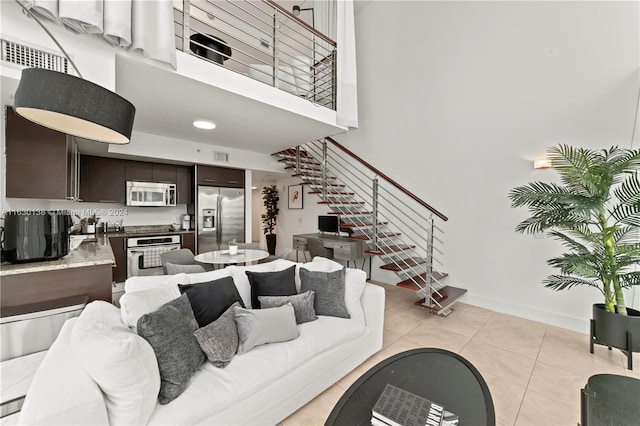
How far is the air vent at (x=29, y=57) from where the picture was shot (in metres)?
1.70

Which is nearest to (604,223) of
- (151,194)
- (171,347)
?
(171,347)

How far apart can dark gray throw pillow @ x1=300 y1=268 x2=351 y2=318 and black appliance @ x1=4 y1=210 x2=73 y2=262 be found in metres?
1.91

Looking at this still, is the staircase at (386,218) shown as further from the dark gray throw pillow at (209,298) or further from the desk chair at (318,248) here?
the dark gray throw pillow at (209,298)

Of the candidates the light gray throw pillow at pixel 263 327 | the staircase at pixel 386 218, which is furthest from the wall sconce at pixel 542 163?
the light gray throw pillow at pixel 263 327

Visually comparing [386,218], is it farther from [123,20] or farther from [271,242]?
[123,20]

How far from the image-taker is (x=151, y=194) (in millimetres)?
4664

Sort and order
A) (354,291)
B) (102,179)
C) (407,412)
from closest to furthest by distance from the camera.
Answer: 1. (407,412)
2. (354,291)
3. (102,179)

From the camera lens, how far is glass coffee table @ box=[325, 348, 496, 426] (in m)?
1.10

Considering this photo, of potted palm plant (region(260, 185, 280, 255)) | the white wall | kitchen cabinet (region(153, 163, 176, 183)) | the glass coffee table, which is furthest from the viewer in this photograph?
potted palm plant (region(260, 185, 280, 255))

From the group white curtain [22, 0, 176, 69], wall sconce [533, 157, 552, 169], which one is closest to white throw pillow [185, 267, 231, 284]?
white curtain [22, 0, 176, 69]

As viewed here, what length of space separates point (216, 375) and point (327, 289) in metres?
1.08

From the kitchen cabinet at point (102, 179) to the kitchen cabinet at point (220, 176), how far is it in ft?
3.99

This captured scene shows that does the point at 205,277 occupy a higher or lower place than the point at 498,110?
lower

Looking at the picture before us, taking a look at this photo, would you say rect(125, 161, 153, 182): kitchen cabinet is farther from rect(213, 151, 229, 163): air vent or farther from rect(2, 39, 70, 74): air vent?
rect(2, 39, 70, 74): air vent
